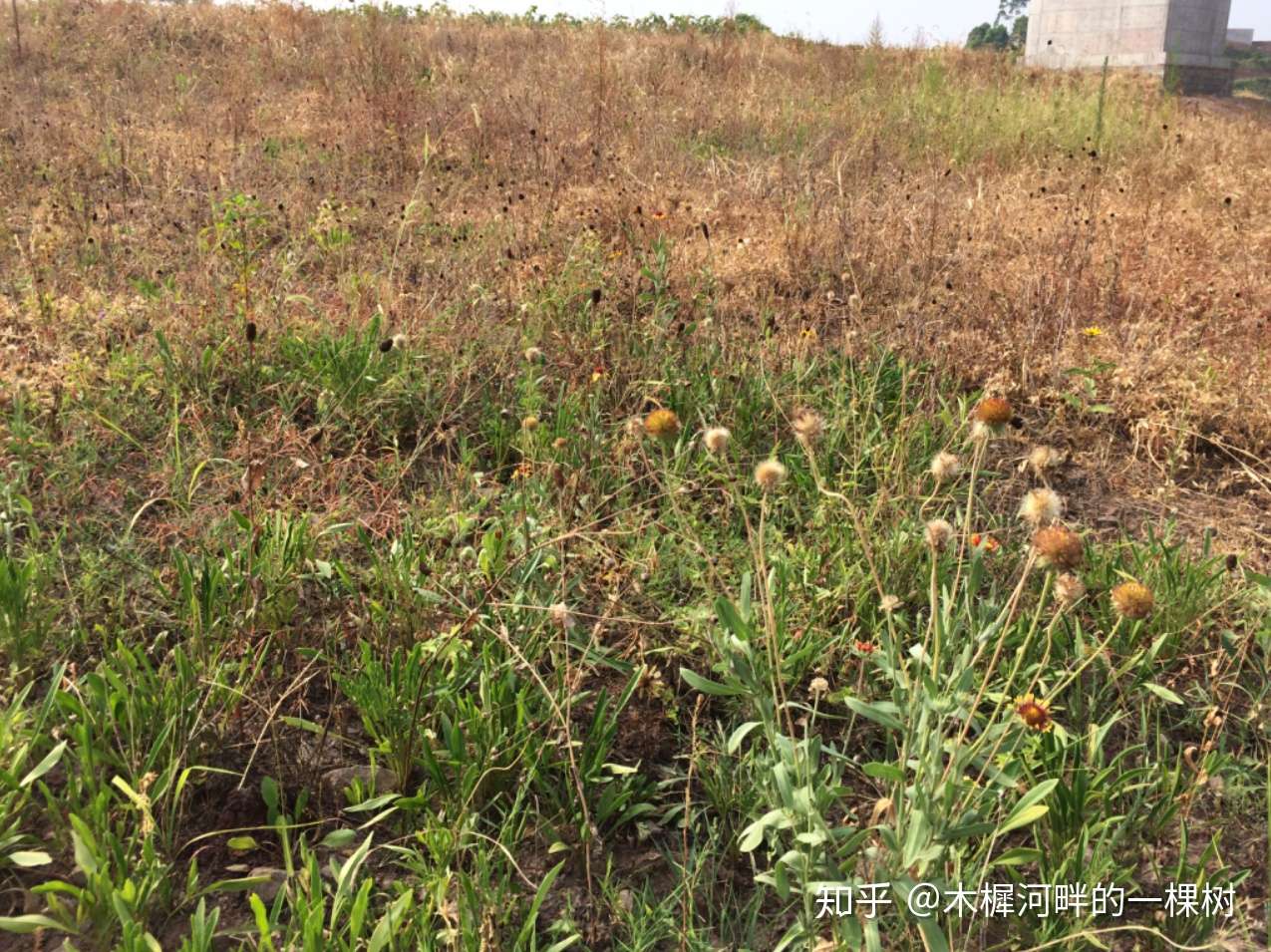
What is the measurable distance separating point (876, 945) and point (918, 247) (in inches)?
145

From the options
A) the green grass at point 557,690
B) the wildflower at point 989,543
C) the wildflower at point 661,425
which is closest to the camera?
the green grass at point 557,690

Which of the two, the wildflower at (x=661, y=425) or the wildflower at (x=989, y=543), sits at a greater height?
the wildflower at (x=661, y=425)

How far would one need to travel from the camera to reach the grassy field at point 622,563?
1465 millimetres

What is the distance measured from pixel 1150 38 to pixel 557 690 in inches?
932

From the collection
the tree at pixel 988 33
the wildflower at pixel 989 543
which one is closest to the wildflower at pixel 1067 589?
the wildflower at pixel 989 543

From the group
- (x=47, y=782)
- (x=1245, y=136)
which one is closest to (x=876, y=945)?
(x=47, y=782)

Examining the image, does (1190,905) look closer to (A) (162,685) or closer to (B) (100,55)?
(A) (162,685)

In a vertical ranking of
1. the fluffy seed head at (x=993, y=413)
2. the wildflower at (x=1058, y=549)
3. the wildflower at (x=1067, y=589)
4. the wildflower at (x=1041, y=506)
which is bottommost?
the wildflower at (x=1067, y=589)

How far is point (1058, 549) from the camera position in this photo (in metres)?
1.24

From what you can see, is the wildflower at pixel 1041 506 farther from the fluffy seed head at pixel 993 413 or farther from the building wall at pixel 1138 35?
the building wall at pixel 1138 35

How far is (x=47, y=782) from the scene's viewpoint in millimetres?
1681

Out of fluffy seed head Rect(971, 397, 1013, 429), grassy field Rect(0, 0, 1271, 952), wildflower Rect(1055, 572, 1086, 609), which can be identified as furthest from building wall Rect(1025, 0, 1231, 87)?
wildflower Rect(1055, 572, 1086, 609)

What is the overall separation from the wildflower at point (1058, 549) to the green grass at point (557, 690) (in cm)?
11

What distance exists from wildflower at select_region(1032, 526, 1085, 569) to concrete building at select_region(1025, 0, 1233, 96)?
70.1 feet
